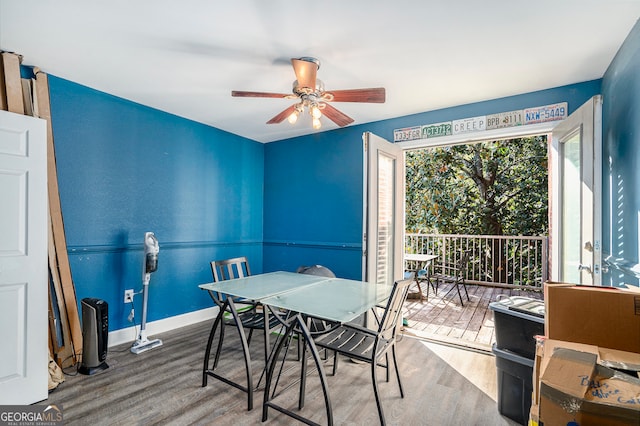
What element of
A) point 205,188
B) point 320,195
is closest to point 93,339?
point 205,188

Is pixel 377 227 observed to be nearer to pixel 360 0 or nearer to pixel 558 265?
pixel 558 265

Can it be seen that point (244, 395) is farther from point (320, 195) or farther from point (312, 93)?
point (320, 195)

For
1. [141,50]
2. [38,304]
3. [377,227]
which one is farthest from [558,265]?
[38,304]

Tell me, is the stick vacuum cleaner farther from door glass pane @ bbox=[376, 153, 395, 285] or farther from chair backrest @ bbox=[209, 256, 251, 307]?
door glass pane @ bbox=[376, 153, 395, 285]

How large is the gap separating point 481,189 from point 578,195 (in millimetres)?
4234

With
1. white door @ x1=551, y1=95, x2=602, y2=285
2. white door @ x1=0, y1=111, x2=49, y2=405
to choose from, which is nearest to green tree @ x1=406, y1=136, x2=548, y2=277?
white door @ x1=551, y1=95, x2=602, y2=285

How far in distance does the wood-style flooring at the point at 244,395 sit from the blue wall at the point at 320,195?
1.40 m

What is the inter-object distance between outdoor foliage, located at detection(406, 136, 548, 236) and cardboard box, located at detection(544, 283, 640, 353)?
209 inches

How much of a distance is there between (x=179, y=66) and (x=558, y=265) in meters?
3.59

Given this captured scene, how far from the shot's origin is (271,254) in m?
4.57

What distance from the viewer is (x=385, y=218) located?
3.40 metres

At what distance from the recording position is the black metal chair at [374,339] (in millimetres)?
1790

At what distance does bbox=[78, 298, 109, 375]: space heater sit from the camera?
247 centimetres

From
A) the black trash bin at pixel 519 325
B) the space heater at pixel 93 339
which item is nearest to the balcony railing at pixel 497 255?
the black trash bin at pixel 519 325
